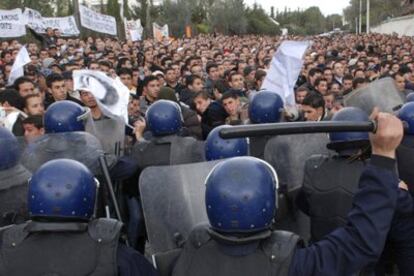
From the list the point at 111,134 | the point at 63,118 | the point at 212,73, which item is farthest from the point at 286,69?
the point at 212,73

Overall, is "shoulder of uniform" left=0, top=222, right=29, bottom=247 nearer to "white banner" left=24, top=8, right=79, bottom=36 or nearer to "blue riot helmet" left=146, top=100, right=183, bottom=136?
"blue riot helmet" left=146, top=100, right=183, bottom=136

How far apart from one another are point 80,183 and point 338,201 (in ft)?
4.86

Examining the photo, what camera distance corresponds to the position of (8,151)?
356 centimetres

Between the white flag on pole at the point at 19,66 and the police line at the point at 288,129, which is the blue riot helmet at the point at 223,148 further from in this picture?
the white flag on pole at the point at 19,66

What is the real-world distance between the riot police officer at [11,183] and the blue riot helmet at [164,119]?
1229mm

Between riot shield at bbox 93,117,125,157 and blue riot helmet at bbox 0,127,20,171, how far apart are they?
121cm

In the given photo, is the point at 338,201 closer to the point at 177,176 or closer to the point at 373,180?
the point at 177,176

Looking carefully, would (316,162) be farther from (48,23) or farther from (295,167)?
(48,23)

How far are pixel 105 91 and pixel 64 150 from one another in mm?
1283

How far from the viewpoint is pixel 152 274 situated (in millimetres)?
2564

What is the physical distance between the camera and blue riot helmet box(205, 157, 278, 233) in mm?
2168

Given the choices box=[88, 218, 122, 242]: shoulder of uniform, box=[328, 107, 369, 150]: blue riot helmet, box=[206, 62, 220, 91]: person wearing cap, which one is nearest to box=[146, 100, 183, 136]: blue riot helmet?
box=[328, 107, 369, 150]: blue riot helmet

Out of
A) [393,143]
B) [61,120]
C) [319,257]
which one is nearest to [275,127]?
[393,143]

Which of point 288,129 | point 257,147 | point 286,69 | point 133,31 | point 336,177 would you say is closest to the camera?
point 288,129
